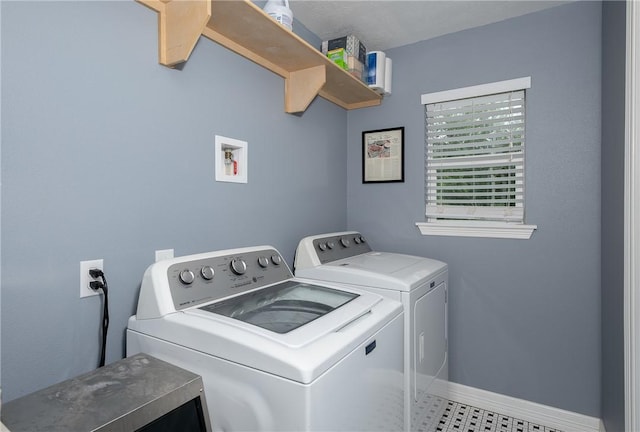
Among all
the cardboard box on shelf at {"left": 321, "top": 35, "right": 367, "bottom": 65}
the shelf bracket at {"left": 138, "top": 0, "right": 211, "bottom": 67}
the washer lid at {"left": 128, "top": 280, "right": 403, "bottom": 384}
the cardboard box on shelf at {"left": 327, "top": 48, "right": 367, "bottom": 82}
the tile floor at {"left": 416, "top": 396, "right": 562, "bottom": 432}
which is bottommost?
the tile floor at {"left": 416, "top": 396, "right": 562, "bottom": 432}

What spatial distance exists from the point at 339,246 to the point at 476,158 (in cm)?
108

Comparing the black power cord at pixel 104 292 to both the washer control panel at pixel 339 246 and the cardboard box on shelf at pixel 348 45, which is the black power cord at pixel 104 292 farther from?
the cardboard box on shelf at pixel 348 45

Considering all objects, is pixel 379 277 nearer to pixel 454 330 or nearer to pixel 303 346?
pixel 303 346

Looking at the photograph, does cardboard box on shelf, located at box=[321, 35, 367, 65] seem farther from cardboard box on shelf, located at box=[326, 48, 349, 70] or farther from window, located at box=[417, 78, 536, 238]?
window, located at box=[417, 78, 536, 238]

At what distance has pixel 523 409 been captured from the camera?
2.17 meters

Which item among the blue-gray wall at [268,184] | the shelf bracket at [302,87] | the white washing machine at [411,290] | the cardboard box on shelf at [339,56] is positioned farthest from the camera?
the cardboard box on shelf at [339,56]

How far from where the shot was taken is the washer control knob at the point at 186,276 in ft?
4.27

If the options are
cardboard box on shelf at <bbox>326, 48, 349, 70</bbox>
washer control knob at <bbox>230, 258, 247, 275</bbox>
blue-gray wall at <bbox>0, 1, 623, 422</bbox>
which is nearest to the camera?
blue-gray wall at <bbox>0, 1, 623, 422</bbox>

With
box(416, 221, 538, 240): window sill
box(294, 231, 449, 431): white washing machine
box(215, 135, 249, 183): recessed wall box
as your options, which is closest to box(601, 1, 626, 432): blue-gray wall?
box(416, 221, 538, 240): window sill

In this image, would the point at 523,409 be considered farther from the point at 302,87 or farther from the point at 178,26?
the point at 178,26

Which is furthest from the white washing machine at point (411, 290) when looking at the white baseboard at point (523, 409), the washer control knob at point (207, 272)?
the washer control knob at point (207, 272)

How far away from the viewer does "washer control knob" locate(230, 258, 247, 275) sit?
1504 millimetres

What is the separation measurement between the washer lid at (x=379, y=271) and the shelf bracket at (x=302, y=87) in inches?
37.5

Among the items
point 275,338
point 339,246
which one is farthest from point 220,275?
point 339,246
